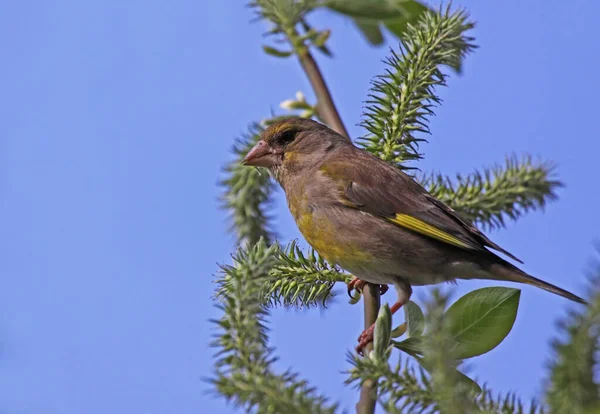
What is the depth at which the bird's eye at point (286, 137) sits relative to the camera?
13.2 feet

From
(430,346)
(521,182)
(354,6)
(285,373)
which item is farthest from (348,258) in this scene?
(430,346)

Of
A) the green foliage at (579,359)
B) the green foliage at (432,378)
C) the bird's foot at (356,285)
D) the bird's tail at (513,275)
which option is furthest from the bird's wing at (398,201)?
the green foliage at (579,359)

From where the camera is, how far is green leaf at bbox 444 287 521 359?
2133 mm

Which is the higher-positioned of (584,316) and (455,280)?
(455,280)

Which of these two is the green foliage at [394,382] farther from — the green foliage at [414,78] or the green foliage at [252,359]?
the green foliage at [414,78]

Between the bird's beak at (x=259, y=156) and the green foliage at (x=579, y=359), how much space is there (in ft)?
8.85

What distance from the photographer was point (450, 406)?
3.19 feet

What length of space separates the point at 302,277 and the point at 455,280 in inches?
45.0

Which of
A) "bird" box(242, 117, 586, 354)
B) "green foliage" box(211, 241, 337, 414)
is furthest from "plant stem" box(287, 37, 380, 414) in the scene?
"green foliage" box(211, 241, 337, 414)

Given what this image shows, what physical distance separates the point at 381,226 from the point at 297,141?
2.43ft

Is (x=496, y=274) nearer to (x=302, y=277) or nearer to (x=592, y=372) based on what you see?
(x=302, y=277)

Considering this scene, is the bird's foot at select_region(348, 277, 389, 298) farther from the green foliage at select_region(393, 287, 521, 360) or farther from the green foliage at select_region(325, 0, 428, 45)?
the green foliage at select_region(325, 0, 428, 45)

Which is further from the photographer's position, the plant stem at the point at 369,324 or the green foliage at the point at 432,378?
the plant stem at the point at 369,324

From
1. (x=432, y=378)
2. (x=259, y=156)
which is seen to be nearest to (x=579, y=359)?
(x=432, y=378)
